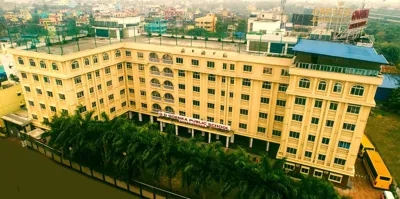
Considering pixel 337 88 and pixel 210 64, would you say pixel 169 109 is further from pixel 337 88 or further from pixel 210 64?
pixel 337 88

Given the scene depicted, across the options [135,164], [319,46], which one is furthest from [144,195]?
[319,46]

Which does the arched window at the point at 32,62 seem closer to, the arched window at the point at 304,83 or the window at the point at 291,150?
the arched window at the point at 304,83

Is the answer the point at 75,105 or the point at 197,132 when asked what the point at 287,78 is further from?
the point at 75,105

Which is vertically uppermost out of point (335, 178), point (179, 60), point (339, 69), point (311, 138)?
point (339, 69)

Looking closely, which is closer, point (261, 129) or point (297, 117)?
point (297, 117)

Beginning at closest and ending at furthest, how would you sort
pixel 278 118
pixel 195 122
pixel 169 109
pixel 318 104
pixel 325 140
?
pixel 318 104, pixel 325 140, pixel 278 118, pixel 195 122, pixel 169 109

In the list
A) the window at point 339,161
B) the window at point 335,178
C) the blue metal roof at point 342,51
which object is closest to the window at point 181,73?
the blue metal roof at point 342,51

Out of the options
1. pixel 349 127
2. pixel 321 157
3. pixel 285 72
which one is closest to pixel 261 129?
pixel 321 157
